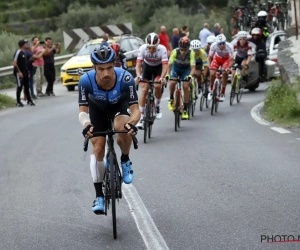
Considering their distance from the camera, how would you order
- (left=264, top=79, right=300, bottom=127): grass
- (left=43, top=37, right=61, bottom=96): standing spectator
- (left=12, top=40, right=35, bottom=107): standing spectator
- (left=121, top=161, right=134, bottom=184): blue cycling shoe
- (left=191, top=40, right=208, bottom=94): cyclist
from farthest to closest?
(left=43, top=37, right=61, bottom=96): standing spectator < (left=12, top=40, right=35, bottom=107): standing spectator < (left=191, top=40, right=208, bottom=94): cyclist < (left=264, top=79, right=300, bottom=127): grass < (left=121, top=161, right=134, bottom=184): blue cycling shoe

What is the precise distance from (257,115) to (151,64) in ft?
13.4

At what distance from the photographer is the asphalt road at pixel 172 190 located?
7531 mm

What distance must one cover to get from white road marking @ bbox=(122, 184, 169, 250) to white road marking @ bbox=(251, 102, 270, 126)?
24.6 ft

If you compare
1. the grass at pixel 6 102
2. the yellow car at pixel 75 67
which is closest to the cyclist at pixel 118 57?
the grass at pixel 6 102

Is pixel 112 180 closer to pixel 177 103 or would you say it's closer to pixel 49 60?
pixel 177 103

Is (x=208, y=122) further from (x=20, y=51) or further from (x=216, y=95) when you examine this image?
(x=20, y=51)

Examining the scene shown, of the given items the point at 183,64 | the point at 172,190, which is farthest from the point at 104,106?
the point at 183,64

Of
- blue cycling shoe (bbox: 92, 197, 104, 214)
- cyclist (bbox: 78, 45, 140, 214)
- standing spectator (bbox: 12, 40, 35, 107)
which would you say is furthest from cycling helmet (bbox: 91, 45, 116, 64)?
standing spectator (bbox: 12, 40, 35, 107)

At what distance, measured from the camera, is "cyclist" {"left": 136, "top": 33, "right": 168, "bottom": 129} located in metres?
14.9

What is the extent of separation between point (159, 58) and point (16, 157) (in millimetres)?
3517

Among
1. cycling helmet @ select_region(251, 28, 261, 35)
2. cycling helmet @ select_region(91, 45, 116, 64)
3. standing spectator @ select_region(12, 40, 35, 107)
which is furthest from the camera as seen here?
cycling helmet @ select_region(251, 28, 261, 35)

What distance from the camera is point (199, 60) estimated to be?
19.1 meters

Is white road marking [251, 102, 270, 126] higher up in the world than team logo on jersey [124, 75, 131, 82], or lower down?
lower down

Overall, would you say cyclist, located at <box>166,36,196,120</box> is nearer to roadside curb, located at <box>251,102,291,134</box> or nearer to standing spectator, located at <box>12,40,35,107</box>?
roadside curb, located at <box>251,102,291,134</box>
